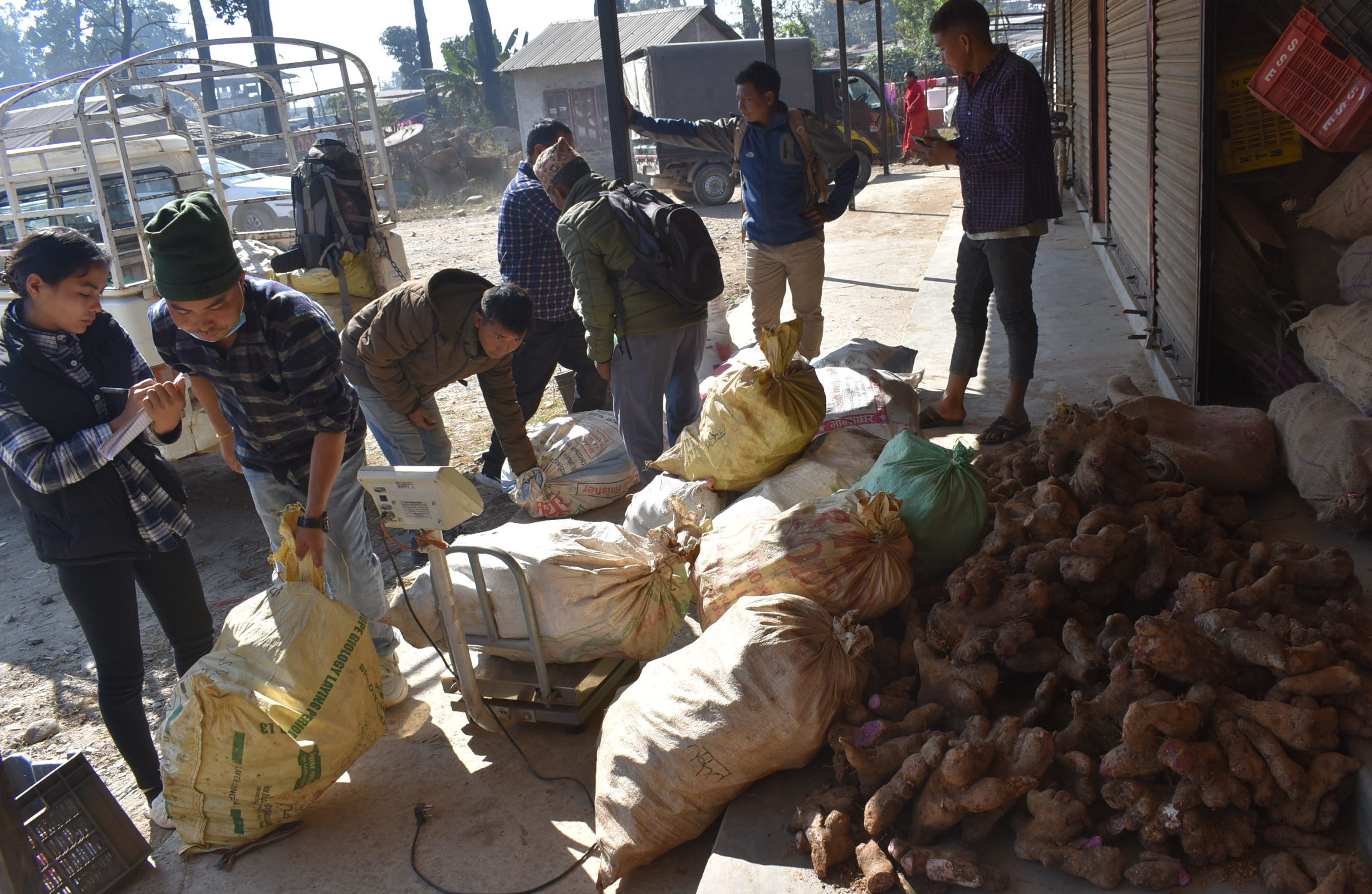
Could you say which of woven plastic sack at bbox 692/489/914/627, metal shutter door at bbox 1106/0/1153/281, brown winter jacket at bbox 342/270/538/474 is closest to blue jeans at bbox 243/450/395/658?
brown winter jacket at bbox 342/270/538/474

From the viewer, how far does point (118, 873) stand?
257 centimetres

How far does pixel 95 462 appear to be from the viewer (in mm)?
2561

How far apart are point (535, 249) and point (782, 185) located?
4.23 feet

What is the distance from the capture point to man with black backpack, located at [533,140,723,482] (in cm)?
383

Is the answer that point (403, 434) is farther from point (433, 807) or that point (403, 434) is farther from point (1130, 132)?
point (1130, 132)

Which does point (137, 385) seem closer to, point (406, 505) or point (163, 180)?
point (406, 505)

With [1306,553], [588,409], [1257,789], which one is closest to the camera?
[1257,789]

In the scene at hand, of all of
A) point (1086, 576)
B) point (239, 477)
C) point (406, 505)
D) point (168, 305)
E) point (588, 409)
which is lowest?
point (239, 477)

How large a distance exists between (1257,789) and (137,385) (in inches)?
111

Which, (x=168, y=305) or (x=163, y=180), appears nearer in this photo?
(x=168, y=305)

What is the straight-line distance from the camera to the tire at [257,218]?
48.7 ft

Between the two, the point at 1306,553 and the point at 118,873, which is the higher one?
the point at 1306,553

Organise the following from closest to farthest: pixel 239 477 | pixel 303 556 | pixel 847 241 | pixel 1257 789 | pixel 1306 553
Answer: pixel 1257 789 < pixel 1306 553 < pixel 303 556 < pixel 239 477 < pixel 847 241

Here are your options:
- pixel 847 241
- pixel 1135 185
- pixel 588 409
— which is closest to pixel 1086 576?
pixel 588 409
